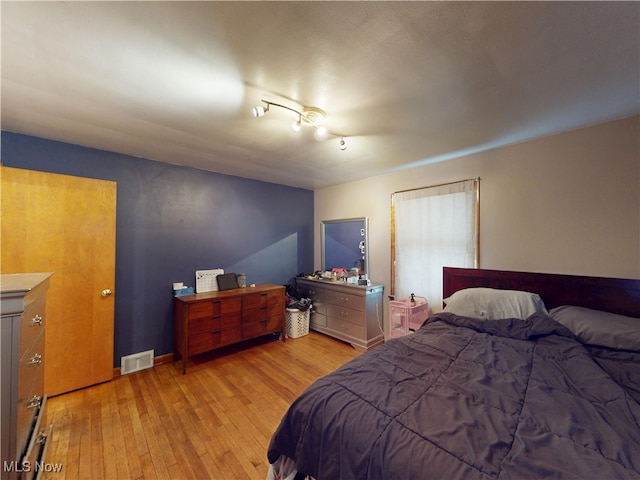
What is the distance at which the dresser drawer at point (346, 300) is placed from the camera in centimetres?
334

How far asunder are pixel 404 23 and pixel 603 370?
213 centimetres

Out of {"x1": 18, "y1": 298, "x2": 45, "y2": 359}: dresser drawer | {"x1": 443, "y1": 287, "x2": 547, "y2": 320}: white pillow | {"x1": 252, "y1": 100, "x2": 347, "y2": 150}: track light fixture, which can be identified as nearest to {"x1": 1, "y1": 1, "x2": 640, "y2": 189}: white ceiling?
{"x1": 252, "y1": 100, "x2": 347, "y2": 150}: track light fixture

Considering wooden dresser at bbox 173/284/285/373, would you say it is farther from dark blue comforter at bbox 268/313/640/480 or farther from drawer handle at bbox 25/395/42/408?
dark blue comforter at bbox 268/313/640/480

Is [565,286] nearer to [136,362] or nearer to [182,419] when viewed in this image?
[182,419]

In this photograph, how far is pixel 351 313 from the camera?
11.3 ft

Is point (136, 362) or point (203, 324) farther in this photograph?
point (203, 324)

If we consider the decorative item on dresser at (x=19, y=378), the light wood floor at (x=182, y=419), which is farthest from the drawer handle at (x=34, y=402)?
the light wood floor at (x=182, y=419)

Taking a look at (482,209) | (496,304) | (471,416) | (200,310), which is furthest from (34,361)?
(482,209)

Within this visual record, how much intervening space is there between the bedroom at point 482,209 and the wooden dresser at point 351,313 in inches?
17.6

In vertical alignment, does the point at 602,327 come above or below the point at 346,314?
above

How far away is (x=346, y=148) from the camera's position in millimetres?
2570

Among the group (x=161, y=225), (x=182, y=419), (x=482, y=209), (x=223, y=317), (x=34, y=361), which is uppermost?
(x=482, y=209)

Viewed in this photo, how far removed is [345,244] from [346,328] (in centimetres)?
137

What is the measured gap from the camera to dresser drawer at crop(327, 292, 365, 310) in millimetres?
3338
